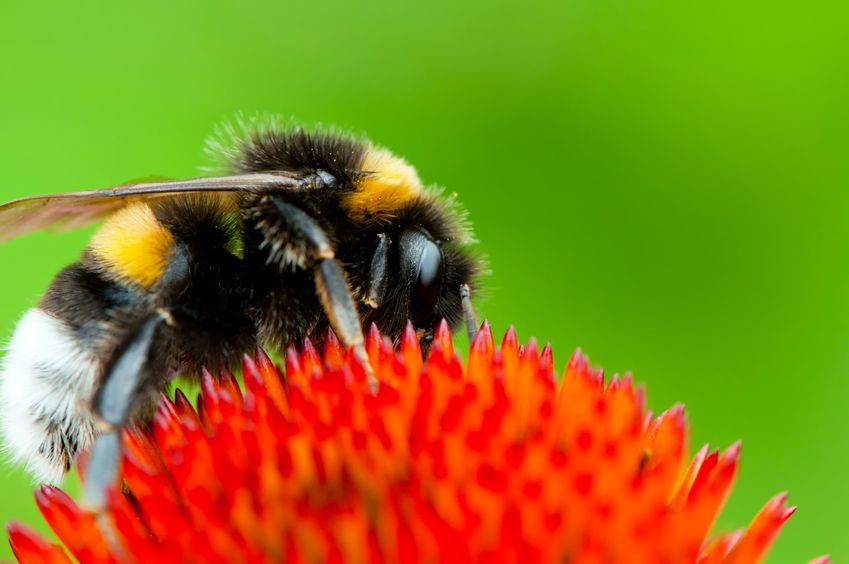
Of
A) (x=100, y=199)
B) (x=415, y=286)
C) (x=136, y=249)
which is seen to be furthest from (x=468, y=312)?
(x=100, y=199)

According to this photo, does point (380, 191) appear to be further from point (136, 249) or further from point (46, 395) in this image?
point (46, 395)

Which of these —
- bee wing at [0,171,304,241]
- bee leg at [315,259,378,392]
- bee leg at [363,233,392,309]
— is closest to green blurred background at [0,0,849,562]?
bee wing at [0,171,304,241]

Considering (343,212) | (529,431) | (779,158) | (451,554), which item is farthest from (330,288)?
(779,158)

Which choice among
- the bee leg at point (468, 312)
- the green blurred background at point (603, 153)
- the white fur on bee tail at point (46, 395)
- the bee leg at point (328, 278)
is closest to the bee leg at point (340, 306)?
the bee leg at point (328, 278)

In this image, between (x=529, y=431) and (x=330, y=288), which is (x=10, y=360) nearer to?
(x=330, y=288)

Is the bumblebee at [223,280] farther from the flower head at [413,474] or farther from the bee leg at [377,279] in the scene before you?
the flower head at [413,474]

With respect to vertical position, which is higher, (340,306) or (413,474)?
(340,306)

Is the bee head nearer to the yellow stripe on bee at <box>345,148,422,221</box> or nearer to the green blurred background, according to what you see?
the yellow stripe on bee at <box>345,148,422,221</box>
